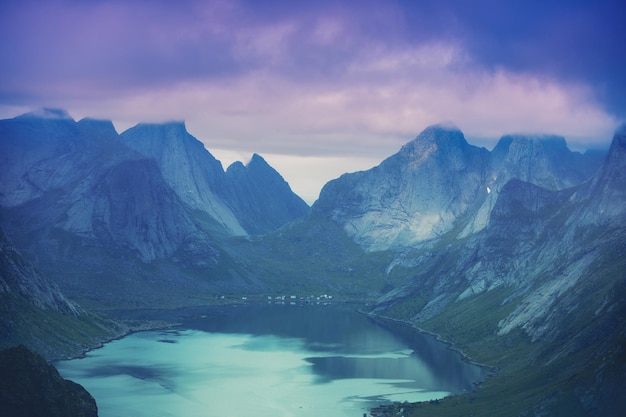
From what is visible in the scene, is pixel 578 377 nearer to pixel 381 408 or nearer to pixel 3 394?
pixel 381 408


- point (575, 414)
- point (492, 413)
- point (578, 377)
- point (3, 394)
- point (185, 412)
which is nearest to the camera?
point (3, 394)

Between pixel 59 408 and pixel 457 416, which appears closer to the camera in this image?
pixel 59 408

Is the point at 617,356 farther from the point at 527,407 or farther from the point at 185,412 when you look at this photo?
the point at 185,412

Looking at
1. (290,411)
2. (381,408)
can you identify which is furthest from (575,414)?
(290,411)

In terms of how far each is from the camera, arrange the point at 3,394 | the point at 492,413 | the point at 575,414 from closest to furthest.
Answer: the point at 3,394 < the point at 575,414 < the point at 492,413

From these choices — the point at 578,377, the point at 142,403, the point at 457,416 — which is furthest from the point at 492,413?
the point at 142,403

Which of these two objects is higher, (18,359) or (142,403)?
(18,359)
